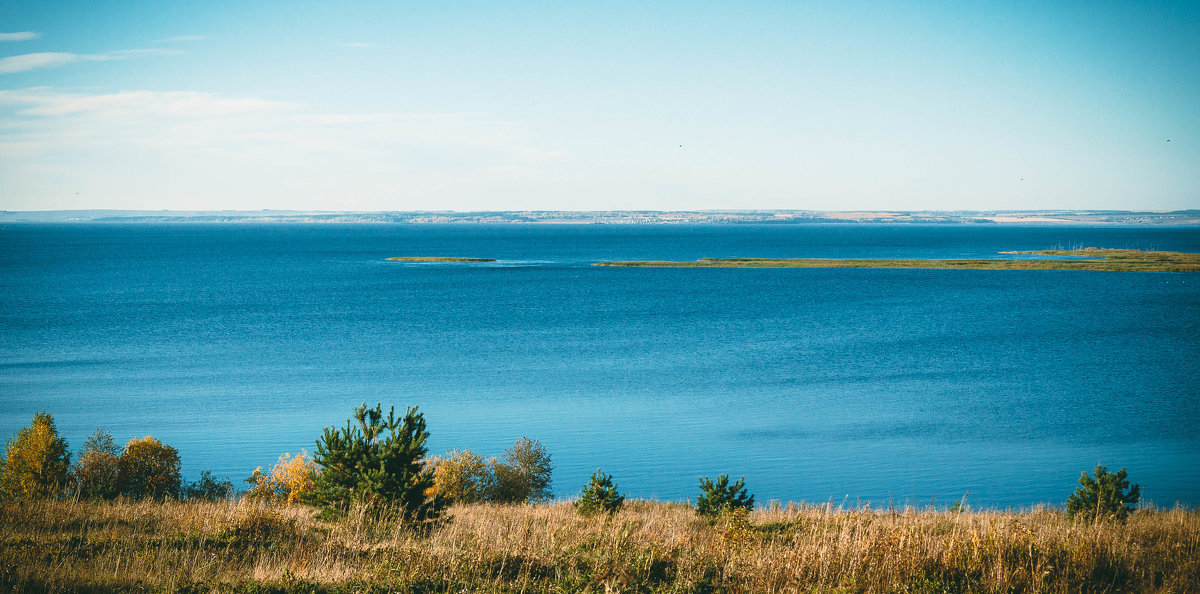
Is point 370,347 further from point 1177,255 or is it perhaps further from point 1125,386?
point 1177,255

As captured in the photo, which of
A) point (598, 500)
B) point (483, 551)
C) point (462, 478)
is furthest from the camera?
point (462, 478)

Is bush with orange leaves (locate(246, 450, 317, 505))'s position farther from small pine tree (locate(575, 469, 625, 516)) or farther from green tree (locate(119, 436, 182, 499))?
small pine tree (locate(575, 469, 625, 516))

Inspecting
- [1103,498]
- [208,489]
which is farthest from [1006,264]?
[208,489]

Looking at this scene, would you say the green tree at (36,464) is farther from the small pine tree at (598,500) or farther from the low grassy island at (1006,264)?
the low grassy island at (1006,264)

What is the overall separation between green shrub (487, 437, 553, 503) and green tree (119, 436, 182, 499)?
8.44m

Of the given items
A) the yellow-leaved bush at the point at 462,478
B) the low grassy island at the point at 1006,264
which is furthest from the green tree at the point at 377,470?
the low grassy island at the point at 1006,264

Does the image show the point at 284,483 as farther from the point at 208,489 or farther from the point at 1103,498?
the point at 1103,498

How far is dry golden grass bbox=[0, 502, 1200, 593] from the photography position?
Answer: 748 centimetres

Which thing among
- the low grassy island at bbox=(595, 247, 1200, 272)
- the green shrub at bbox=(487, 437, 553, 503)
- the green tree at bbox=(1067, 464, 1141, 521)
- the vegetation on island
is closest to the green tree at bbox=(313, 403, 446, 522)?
the vegetation on island

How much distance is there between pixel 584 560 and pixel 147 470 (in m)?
18.9

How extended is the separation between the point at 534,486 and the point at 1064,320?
60305 millimetres

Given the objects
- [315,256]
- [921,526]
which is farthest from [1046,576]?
[315,256]

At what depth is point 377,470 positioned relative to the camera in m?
11.5

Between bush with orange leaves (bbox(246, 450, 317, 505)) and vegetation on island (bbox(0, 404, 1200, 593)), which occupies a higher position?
vegetation on island (bbox(0, 404, 1200, 593))
